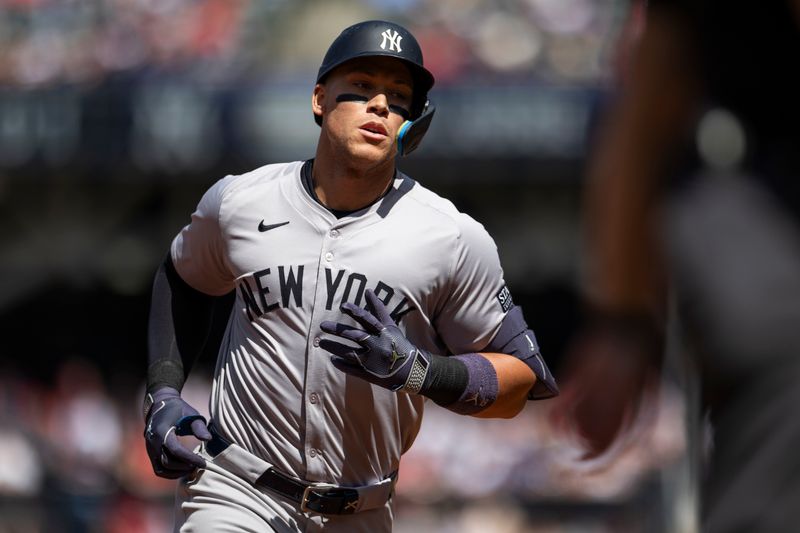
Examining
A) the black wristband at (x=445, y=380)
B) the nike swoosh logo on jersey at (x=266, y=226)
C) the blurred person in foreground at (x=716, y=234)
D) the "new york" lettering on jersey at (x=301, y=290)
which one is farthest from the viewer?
the nike swoosh logo on jersey at (x=266, y=226)

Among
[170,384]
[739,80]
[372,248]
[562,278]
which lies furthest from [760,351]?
[562,278]

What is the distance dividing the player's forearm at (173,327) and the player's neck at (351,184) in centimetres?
61

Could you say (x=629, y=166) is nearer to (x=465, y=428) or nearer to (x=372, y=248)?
(x=372, y=248)

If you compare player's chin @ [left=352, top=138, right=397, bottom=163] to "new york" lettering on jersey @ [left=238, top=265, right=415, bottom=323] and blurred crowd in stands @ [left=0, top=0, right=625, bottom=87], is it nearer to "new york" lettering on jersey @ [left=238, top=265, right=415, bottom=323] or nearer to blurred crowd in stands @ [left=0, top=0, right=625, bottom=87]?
"new york" lettering on jersey @ [left=238, top=265, right=415, bottom=323]

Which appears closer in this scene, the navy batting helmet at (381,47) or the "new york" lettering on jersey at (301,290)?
the "new york" lettering on jersey at (301,290)

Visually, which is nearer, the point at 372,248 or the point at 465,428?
the point at 372,248

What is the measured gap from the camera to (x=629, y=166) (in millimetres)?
2178

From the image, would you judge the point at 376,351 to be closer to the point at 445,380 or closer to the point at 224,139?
the point at 445,380

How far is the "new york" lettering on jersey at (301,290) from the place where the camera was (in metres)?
4.20

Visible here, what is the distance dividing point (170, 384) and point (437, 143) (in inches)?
→ 476

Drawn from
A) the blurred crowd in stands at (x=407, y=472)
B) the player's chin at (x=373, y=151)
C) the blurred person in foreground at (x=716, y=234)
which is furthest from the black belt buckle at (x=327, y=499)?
the blurred crowd in stands at (x=407, y=472)

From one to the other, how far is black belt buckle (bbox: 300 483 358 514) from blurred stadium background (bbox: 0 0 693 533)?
8739 millimetres

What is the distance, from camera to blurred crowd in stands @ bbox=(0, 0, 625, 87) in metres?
16.2

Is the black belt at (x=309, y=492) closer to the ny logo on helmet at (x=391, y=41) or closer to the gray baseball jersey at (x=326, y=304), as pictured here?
the gray baseball jersey at (x=326, y=304)
